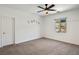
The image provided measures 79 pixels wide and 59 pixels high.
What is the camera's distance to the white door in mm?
3303

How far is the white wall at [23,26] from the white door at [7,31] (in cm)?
23

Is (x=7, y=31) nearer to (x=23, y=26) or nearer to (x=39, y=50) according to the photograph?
(x=23, y=26)

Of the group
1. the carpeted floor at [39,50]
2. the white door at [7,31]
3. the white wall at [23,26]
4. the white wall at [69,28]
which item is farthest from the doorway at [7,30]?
the white wall at [69,28]

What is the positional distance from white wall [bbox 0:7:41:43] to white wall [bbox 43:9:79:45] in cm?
77

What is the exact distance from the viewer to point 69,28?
3.85 m

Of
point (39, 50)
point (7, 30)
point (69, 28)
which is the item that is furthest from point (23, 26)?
point (69, 28)

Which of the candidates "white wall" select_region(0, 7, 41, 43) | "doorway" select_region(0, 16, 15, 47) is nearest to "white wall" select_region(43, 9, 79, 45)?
"white wall" select_region(0, 7, 41, 43)

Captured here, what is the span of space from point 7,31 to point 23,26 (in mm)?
932

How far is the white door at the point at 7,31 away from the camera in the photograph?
10.8ft

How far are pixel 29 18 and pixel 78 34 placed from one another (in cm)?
266

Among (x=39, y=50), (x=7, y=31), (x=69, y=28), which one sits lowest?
(x=39, y=50)

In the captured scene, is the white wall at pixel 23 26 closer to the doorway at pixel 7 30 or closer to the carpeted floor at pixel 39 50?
the doorway at pixel 7 30

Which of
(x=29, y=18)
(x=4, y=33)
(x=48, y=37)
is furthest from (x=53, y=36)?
(x=4, y=33)
